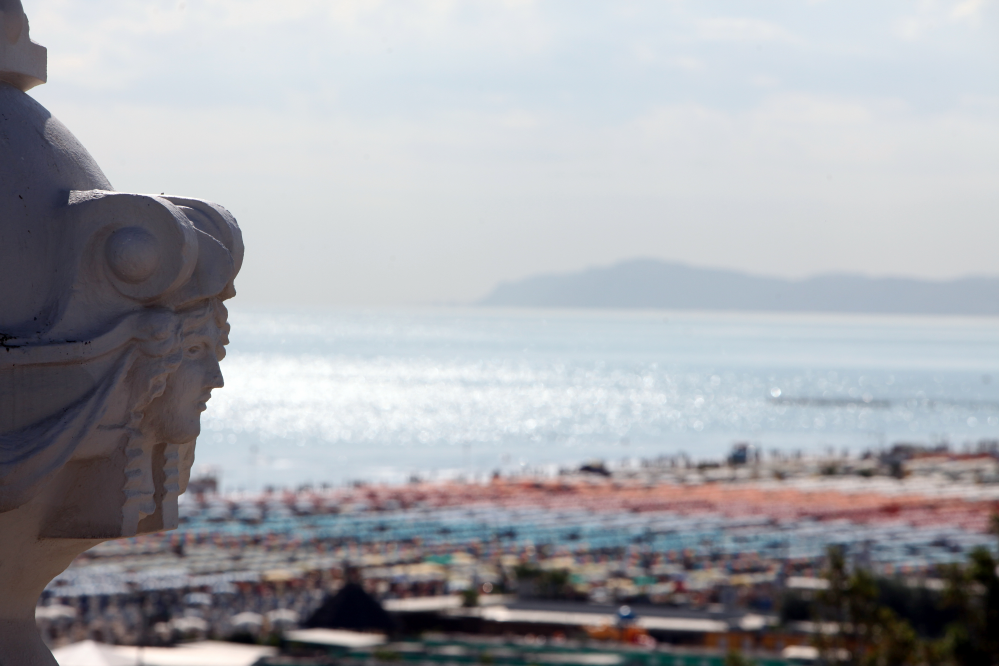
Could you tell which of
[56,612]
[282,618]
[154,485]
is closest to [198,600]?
[56,612]

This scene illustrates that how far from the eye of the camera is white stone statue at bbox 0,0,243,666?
2.88 meters

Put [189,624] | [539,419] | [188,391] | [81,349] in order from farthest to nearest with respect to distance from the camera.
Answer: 1. [539,419]
2. [189,624]
3. [188,391]
4. [81,349]

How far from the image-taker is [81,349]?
288 centimetres

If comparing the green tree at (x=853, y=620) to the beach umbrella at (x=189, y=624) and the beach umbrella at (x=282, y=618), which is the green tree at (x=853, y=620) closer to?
the beach umbrella at (x=282, y=618)

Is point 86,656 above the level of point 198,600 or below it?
above

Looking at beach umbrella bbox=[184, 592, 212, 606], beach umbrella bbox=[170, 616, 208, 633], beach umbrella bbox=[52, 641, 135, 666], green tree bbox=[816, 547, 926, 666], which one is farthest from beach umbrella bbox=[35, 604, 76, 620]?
green tree bbox=[816, 547, 926, 666]

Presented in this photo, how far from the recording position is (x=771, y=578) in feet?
110

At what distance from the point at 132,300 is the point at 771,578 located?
32.4m

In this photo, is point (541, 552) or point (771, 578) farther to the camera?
point (541, 552)

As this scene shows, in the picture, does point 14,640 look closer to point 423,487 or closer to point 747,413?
point 423,487

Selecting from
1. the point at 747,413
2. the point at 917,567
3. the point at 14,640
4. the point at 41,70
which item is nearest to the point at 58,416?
the point at 14,640

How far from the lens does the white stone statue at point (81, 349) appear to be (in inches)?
113

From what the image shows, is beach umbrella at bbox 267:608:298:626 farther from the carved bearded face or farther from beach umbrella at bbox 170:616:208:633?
the carved bearded face

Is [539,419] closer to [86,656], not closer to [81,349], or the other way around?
[86,656]
